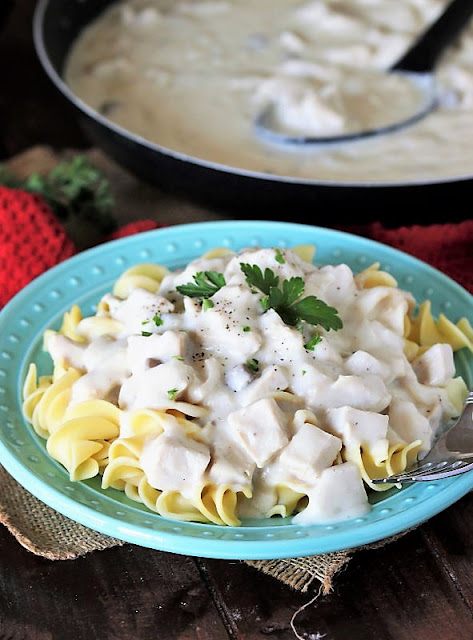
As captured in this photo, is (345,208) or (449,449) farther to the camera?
(345,208)

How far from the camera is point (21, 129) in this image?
342 centimetres

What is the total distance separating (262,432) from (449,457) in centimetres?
35

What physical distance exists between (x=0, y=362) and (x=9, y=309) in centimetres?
15

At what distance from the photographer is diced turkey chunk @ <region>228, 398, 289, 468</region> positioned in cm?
Result: 163

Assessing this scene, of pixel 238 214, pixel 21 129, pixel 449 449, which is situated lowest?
pixel 21 129

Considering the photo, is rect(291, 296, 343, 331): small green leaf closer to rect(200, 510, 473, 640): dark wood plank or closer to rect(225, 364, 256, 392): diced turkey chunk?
rect(225, 364, 256, 392): diced turkey chunk

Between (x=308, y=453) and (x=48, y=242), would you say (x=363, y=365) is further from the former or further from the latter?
(x=48, y=242)

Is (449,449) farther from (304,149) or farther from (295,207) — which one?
(304,149)

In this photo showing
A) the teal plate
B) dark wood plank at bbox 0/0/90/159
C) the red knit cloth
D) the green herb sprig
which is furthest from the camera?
dark wood plank at bbox 0/0/90/159

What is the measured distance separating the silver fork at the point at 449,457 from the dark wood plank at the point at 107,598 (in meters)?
0.39

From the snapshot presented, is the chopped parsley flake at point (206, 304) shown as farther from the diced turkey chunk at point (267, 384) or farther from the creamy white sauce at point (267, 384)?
the diced turkey chunk at point (267, 384)

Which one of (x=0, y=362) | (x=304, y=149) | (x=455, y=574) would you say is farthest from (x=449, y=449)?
(x=304, y=149)

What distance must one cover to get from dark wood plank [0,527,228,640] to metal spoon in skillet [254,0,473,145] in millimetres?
1472

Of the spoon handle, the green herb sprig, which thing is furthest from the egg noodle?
the spoon handle
